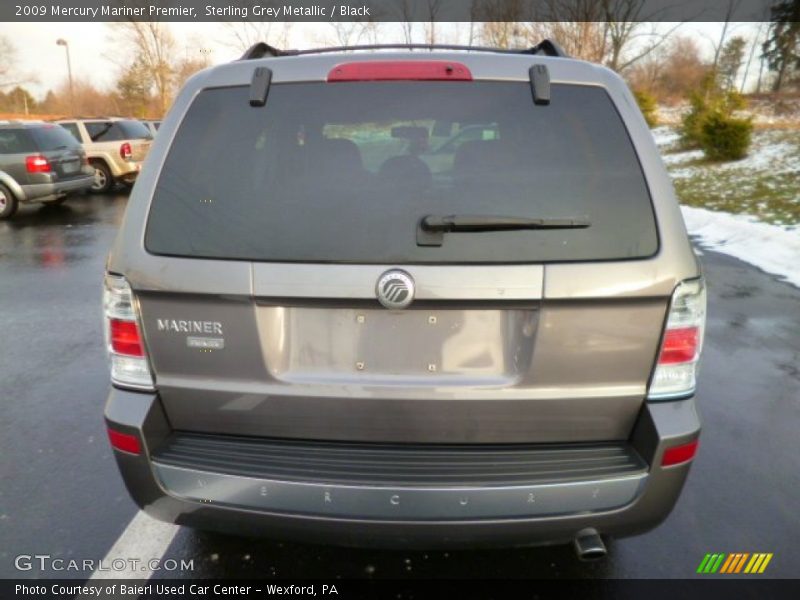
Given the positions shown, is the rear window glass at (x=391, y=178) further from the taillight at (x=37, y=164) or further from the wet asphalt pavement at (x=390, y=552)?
the taillight at (x=37, y=164)

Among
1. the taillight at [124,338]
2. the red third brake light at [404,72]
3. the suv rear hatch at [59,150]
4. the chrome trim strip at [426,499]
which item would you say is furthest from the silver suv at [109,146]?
the chrome trim strip at [426,499]

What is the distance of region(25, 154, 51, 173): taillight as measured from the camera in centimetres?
1241

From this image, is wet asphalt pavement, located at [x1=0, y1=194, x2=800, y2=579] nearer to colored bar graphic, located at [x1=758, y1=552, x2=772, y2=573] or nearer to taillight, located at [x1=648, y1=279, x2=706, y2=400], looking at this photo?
colored bar graphic, located at [x1=758, y1=552, x2=772, y2=573]

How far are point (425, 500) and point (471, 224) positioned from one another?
90cm

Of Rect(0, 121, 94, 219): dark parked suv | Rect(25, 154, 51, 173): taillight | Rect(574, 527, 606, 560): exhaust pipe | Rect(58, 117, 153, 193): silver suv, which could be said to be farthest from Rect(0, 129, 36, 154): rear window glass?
Rect(574, 527, 606, 560): exhaust pipe

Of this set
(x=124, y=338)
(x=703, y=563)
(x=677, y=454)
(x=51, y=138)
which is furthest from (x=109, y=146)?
(x=677, y=454)

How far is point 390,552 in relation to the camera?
8.76 ft

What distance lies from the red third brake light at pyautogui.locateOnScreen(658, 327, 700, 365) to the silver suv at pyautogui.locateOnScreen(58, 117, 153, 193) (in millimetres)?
17097

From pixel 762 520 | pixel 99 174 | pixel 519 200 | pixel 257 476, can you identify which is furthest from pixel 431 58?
pixel 99 174

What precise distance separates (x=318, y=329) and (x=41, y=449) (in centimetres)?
247

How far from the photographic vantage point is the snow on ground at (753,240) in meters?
7.95

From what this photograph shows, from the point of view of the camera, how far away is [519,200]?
1969 millimetres

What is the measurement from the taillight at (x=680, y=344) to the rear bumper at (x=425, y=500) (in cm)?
6

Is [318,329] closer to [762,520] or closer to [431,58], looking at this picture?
[431,58]
